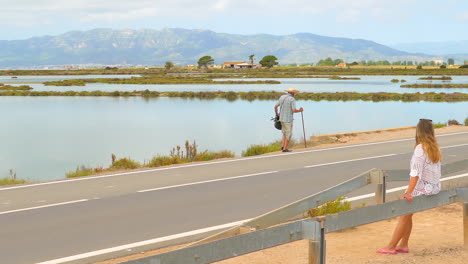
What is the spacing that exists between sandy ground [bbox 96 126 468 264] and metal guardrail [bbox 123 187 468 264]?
0.97 m

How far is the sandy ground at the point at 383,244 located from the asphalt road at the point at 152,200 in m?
1.22

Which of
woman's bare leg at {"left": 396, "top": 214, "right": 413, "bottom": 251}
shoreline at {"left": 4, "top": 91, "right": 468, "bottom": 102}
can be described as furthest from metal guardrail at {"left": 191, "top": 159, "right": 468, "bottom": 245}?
shoreline at {"left": 4, "top": 91, "right": 468, "bottom": 102}

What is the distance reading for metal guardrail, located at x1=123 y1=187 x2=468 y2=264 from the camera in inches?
174

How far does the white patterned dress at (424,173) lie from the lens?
7.18 meters

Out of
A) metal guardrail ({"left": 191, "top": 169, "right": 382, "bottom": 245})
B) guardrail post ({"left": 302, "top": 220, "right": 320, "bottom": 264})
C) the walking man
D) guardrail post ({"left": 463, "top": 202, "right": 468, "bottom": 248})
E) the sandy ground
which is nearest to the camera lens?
guardrail post ({"left": 302, "top": 220, "right": 320, "bottom": 264})

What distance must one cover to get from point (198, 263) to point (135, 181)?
31.2 feet

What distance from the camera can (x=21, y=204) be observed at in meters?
11.3

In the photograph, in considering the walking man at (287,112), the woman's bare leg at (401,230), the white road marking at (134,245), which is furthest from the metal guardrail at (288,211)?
the walking man at (287,112)

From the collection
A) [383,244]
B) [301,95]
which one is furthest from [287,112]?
[301,95]

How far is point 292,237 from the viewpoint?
5117 millimetres

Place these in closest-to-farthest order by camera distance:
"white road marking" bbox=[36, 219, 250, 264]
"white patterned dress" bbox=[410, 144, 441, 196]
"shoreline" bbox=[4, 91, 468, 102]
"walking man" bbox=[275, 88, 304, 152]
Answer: "white patterned dress" bbox=[410, 144, 441, 196], "white road marking" bbox=[36, 219, 250, 264], "walking man" bbox=[275, 88, 304, 152], "shoreline" bbox=[4, 91, 468, 102]

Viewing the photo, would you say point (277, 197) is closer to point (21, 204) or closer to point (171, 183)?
point (171, 183)

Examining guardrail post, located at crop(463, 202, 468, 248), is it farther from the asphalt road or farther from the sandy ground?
the asphalt road

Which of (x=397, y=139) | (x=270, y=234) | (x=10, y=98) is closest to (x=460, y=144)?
(x=397, y=139)
